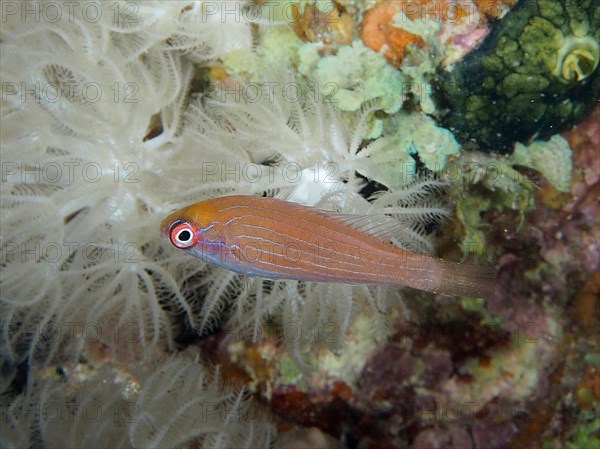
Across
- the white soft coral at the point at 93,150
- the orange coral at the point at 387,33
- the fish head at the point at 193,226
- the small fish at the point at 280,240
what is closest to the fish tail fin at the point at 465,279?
the small fish at the point at 280,240

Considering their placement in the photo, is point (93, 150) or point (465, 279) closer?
point (465, 279)

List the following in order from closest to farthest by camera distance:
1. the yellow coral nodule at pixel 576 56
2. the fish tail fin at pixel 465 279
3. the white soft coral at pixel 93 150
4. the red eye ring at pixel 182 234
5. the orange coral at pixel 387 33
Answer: the red eye ring at pixel 182 234 → the fish tail fin at pixel 465 279 → the yellow coral nodule at pixel 576 56 → the orange coral at pixel 387 33 → the white soft coral at pixel 93 150

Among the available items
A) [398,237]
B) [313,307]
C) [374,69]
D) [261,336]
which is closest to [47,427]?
[261,336]

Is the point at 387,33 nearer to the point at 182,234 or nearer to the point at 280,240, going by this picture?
the point at 280,240

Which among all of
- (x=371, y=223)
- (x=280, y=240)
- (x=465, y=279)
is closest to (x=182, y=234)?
(x=280, y=240)

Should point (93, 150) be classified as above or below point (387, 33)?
below

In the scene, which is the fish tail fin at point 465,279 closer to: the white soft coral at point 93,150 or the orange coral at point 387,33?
the orange coral at point 387,33

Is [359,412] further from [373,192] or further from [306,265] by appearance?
[306,265]
